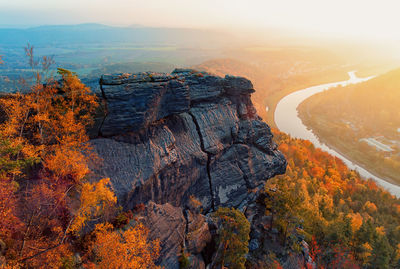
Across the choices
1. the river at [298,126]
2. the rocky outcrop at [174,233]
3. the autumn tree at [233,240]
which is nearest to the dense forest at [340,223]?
the autumn tree at [233,240]

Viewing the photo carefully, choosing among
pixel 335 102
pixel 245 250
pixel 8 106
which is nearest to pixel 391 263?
pixel 245 250

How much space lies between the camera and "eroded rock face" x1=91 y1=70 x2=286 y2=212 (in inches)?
797

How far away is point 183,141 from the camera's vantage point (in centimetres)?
2453

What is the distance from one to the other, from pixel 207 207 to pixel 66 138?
55.2 feet

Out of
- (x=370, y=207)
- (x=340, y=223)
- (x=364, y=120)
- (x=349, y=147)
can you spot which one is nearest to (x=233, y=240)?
(x=340, y=223)

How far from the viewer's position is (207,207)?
25.7 meters

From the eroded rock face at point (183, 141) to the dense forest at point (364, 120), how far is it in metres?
76.9

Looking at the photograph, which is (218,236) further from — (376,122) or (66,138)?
(376,122)

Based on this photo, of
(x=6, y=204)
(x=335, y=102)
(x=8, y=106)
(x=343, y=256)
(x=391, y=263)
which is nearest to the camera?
(x=6, y=204)

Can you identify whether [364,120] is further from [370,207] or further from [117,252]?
[117,252]

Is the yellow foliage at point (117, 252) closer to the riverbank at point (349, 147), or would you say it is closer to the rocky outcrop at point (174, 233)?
the rocky outcrop at point (174, 233)

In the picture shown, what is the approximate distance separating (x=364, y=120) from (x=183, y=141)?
5750 inches

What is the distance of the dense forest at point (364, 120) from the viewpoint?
8650 cm

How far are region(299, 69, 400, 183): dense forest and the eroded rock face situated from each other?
7689cm
